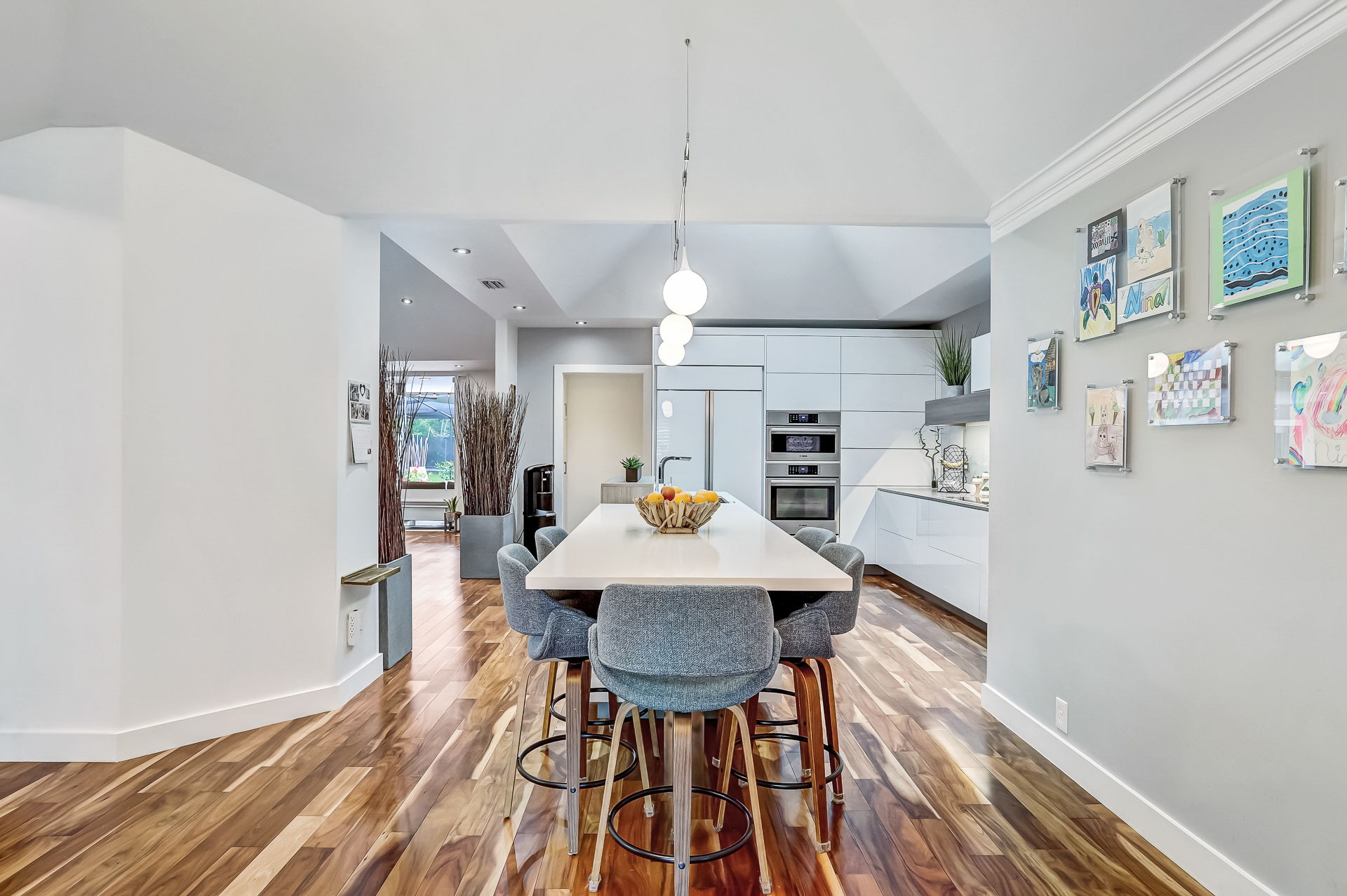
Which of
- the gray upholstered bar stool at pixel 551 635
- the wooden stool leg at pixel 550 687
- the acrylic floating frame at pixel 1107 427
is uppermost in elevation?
the acrylic floating frame at pixel 1107 427

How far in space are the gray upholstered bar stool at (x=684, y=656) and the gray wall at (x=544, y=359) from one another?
600 centimetres

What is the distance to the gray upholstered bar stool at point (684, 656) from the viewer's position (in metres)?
1.77

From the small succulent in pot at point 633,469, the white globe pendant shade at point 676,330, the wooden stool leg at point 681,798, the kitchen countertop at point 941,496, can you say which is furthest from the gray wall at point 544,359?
the wooden stool leg at point 681,798

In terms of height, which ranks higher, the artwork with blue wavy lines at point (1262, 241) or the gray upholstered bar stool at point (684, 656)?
the artwork with blue wavy lines at point (1262, 241)

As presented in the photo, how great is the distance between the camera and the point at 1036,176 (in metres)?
2.89

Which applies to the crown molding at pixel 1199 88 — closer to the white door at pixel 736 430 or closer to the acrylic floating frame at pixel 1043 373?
the acrylic floating frame at pixel 1043 373

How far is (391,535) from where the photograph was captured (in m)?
4.06

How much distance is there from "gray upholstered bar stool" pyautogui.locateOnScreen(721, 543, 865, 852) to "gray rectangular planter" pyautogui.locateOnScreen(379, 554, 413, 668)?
7.03ft

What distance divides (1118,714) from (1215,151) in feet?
5.69

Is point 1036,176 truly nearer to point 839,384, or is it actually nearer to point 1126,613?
point 1126,613

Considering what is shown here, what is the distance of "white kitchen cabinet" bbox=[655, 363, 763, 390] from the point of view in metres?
6.71

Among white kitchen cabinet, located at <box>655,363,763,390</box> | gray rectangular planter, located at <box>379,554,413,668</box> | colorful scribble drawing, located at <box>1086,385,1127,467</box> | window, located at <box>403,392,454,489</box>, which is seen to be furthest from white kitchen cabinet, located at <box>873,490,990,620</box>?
window, located at <box>403,392,454,489</box>

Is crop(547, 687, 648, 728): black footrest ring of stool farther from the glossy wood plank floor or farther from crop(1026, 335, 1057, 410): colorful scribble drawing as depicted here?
crop(1026, 335, 1057, 410): colorful scribble drawing

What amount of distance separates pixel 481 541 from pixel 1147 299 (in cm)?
529
